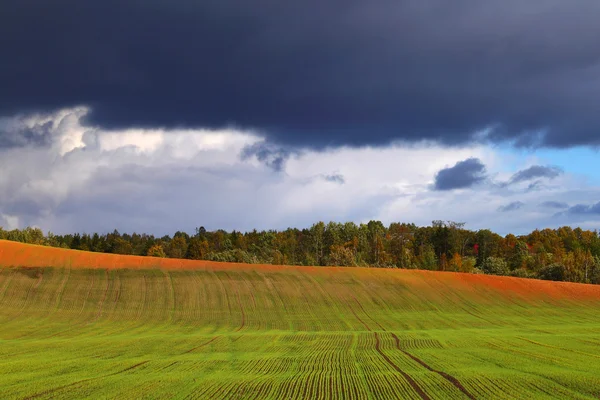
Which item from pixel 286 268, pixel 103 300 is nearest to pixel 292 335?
pixel 103 300

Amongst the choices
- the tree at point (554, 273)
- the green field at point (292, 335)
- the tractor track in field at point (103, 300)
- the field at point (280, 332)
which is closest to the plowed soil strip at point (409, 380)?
the field at point (280, 332)

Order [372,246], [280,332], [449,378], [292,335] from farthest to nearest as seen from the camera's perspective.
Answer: [372,246]
[280,332]
[292,335]
[449,378]

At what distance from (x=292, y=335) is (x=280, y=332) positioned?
10.7ft

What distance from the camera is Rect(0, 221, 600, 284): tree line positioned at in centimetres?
14838

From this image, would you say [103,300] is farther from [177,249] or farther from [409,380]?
[177,249]

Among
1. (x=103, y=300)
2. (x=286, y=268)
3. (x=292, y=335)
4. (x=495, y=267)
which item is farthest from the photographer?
(x=495, y=267)

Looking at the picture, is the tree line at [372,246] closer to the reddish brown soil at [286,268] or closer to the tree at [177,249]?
the tree at [177,249]

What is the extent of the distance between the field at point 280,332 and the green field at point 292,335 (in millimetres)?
160

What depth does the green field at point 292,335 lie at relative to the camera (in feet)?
80.5

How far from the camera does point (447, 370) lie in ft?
94.7

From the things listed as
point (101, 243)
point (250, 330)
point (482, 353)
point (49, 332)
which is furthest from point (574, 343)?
point (101, 243)

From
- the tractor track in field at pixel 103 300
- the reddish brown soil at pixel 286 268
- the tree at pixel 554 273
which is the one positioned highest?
the tree at pixel 554 273

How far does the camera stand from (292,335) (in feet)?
166

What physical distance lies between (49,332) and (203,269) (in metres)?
35.1
